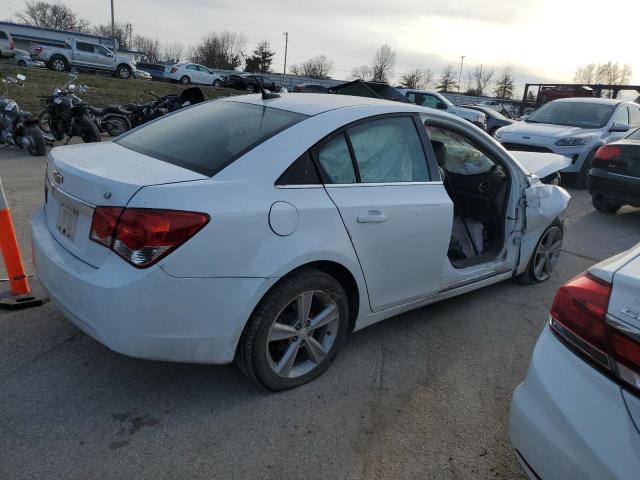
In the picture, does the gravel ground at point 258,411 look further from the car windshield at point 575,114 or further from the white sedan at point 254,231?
the car windshield at point 575,114

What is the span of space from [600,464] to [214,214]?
169 cm

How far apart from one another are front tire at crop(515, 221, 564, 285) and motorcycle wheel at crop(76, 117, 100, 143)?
302 inches

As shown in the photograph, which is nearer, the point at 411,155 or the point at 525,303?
the point at 411,155

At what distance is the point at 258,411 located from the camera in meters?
2.64

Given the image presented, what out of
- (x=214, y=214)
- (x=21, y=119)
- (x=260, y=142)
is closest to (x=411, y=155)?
(x=260, y=142)

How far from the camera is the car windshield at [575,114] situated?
10.4m

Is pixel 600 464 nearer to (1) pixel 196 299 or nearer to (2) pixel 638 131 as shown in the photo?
(1) pixel 196 299

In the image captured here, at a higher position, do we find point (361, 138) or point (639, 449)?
point (361, 138)

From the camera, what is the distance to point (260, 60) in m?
70.4

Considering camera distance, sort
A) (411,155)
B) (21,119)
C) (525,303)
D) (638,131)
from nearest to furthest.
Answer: (411,155) < (525,303) < (638,131) < (21,119)

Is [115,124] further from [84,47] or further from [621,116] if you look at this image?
[84,47]

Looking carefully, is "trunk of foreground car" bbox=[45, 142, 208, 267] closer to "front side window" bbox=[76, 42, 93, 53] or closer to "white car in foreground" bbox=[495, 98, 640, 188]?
"white car in foreground" bbox=[495, 98, 640, 188]

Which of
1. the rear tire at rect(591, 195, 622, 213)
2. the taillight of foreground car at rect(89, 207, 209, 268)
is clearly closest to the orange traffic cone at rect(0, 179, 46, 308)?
the taillight of foreground car at rect(89, 207, 209, 268)

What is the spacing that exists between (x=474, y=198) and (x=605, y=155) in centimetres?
413
